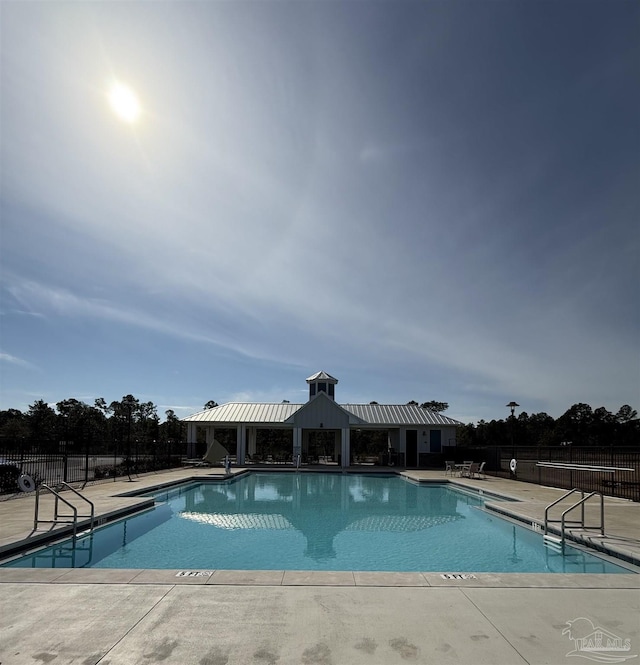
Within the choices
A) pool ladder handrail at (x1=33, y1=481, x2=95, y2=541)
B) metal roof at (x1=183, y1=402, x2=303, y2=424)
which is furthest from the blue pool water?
metal roof at (x1=183, y1=402, x2=303, y2=424)

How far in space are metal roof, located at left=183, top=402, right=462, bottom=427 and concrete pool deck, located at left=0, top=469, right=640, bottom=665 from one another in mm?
22643

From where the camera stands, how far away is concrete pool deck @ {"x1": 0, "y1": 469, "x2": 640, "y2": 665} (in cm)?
378

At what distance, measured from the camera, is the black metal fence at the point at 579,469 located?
1501 cm

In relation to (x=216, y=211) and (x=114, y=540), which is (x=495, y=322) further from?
(x=114, y=540)

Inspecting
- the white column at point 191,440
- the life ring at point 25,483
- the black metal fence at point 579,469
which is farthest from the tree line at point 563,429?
the life ring at point 25,483

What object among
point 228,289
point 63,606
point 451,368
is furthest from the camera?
point 451,368

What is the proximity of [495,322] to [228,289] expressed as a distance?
37.7 ft

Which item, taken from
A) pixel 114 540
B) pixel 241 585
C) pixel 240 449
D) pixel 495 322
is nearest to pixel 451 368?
pixel 495 322

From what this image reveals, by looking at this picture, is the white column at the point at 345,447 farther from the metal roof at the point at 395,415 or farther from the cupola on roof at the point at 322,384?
the cupola on roof at the point at 322,384

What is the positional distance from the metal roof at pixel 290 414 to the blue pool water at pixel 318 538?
463 inches

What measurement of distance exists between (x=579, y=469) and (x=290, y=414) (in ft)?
73.4

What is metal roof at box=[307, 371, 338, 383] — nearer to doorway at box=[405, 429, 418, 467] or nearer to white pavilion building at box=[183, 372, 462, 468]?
white pavilion building at box=[183, 372, 462, 468]

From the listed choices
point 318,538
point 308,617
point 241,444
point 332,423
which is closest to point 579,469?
point 318,538

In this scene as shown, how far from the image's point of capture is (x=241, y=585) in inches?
217
